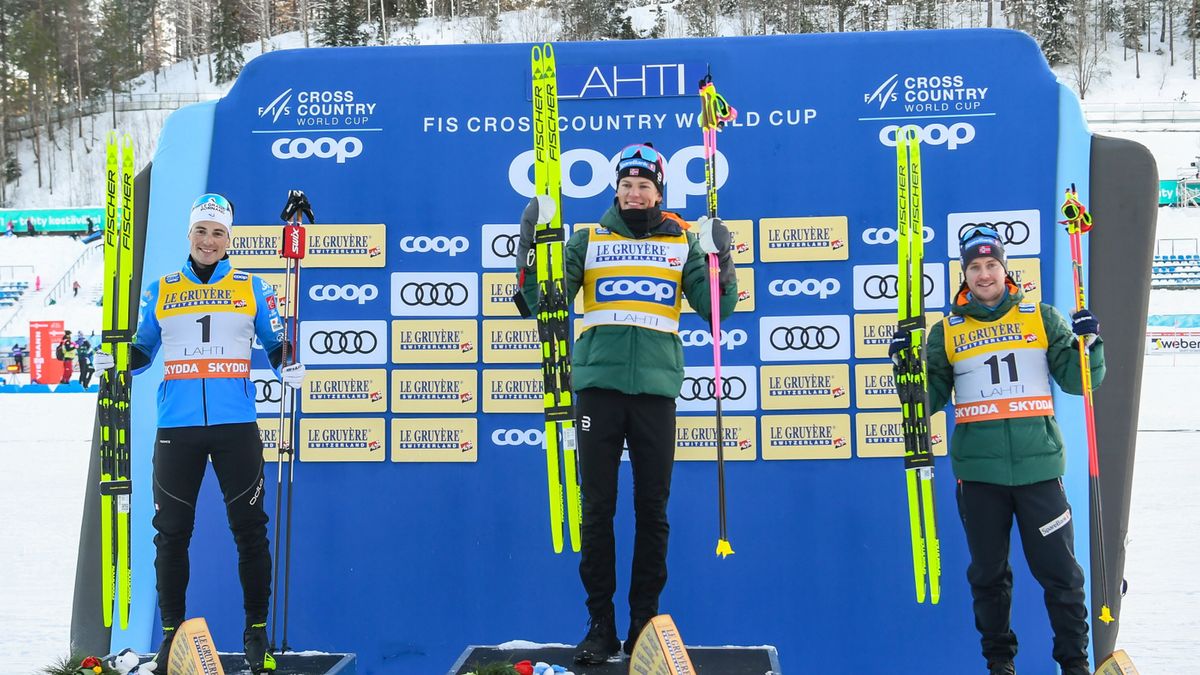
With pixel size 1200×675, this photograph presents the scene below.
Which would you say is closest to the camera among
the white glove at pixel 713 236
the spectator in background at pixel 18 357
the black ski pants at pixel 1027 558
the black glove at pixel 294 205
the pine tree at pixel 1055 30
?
the black ski pants at pixel 1027 558

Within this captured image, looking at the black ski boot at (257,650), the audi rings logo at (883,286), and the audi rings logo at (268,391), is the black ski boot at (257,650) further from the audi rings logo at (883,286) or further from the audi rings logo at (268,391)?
the audi rings logo at (883,286)

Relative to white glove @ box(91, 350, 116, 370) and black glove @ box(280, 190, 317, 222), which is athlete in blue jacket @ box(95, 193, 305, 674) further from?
black glove @ box(280, 190, 317, 222)

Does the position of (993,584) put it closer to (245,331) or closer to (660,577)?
(660,577)

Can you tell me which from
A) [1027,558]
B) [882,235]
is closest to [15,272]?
[882,235]

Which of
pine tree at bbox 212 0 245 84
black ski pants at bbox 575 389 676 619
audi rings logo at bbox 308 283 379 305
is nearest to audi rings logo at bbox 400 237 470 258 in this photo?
audi rings logo at bbox 308 283 379 305

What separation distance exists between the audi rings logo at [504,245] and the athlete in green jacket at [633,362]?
0.87 metres

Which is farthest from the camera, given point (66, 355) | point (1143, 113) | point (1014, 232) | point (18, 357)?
point (1143, 113)

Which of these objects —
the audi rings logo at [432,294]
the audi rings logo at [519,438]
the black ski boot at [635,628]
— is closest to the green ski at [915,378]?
the black ski boot at [635,628]

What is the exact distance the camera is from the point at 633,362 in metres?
3.06

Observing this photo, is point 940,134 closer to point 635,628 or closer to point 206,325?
point 635,628

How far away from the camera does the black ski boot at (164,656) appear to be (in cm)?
317

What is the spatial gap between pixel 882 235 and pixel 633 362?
59.6 inches

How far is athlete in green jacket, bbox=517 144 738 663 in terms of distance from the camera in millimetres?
3070

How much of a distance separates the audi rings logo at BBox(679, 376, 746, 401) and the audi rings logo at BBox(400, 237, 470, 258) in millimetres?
1123
